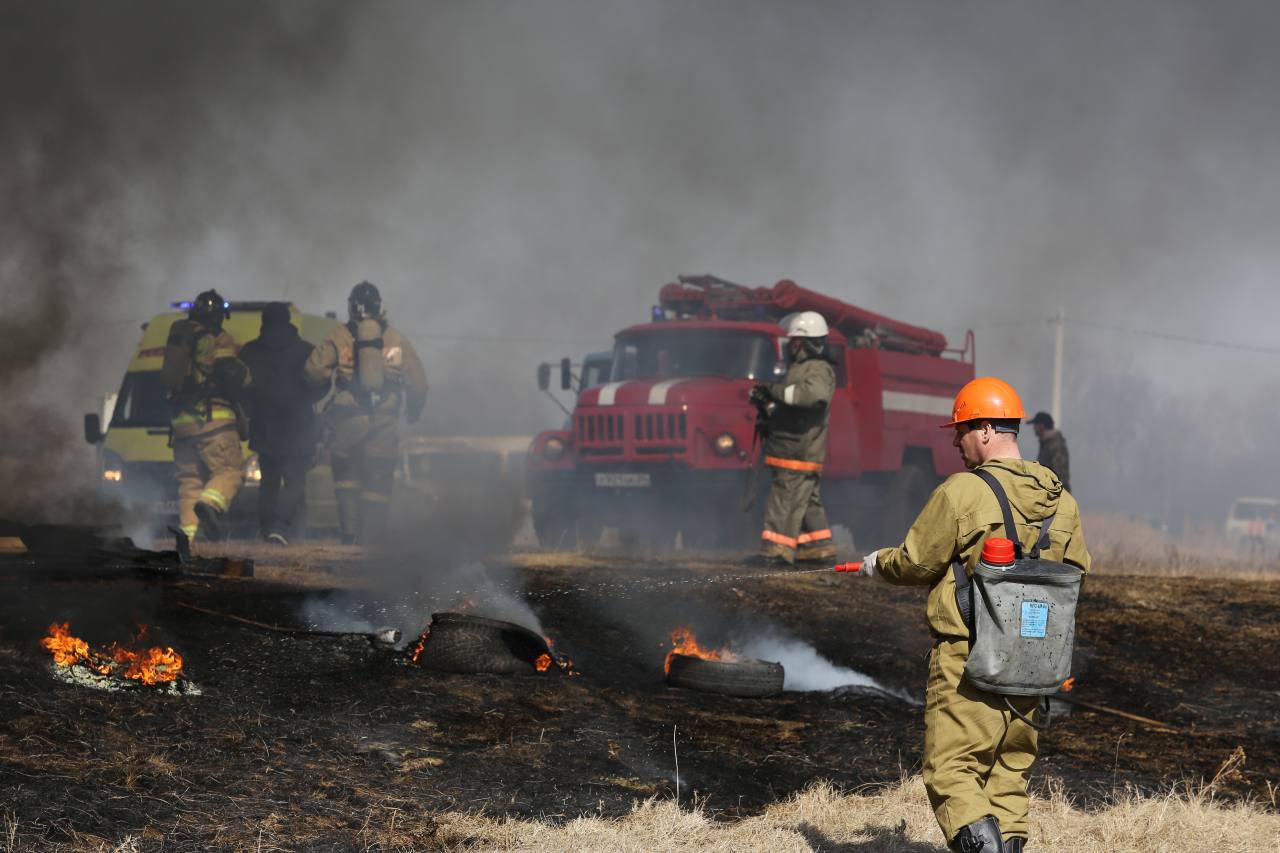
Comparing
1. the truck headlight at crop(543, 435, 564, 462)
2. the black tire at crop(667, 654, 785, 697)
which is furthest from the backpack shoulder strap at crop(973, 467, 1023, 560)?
the truck headlight at crop(543, 435, 564, 462)

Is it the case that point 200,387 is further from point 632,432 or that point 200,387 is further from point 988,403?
point 988,403

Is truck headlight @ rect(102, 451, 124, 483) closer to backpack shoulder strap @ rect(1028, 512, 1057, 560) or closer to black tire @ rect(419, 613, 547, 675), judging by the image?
black tire @ rect(419, 613, 547, 675)

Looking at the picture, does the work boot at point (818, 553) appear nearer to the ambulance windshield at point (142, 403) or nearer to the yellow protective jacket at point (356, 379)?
the yellow protective jacket at point (356, 379)

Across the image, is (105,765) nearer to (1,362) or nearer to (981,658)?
(981,658)

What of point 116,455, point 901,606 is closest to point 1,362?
point 116,455

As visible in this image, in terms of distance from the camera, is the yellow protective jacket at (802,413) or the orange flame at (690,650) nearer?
the orange flame at (690,650)

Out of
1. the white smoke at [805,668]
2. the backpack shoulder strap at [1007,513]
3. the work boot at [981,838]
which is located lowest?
the white smoke at [805,668]

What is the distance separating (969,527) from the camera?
159 inches

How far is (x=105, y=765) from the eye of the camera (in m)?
4.95

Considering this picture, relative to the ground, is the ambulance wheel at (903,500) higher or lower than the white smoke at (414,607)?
higher

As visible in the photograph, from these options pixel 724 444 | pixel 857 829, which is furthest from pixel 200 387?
pixel 857 829

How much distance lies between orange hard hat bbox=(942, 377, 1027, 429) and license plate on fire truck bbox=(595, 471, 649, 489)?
31.0 feet

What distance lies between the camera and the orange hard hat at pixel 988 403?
4.19 m

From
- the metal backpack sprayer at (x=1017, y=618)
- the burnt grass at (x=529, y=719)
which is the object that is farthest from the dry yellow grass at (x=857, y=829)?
the metal backpack sprayer at (x=1017, y=618)
